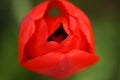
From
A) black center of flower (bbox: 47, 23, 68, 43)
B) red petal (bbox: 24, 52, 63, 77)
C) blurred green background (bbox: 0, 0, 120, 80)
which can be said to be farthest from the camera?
blurred green background (bbox: 0, 0, 120, 80)

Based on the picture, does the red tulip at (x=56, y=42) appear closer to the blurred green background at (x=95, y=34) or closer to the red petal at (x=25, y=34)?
the red petal at (x=25, y=34)

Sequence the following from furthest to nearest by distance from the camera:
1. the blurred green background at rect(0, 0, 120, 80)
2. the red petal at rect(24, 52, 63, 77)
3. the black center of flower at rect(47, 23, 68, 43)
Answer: the blurred green background at rect(0, 0, 120, 80)
the black center of flower at rect(47, 23, 68, 43)
the red petal at rect(24, 52, 63, 77)

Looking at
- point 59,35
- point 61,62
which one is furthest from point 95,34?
point 61,62

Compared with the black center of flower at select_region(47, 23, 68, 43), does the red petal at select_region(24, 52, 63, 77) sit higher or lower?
lower

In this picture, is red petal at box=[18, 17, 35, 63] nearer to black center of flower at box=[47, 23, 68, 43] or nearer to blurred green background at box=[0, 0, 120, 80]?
black center of flower at box=[47, 23, 68, 43]

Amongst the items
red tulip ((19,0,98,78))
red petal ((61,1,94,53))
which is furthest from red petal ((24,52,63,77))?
red petal ((61,1,94,53))

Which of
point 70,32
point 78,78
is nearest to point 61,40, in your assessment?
point 70,32

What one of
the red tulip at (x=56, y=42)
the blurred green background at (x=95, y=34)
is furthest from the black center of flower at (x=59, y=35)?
the blurred green background at (x=95, y=34)

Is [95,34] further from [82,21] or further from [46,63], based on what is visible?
[46,63]

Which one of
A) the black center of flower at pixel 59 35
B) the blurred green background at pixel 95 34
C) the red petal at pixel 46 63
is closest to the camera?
the red petal at pixel 46 63
